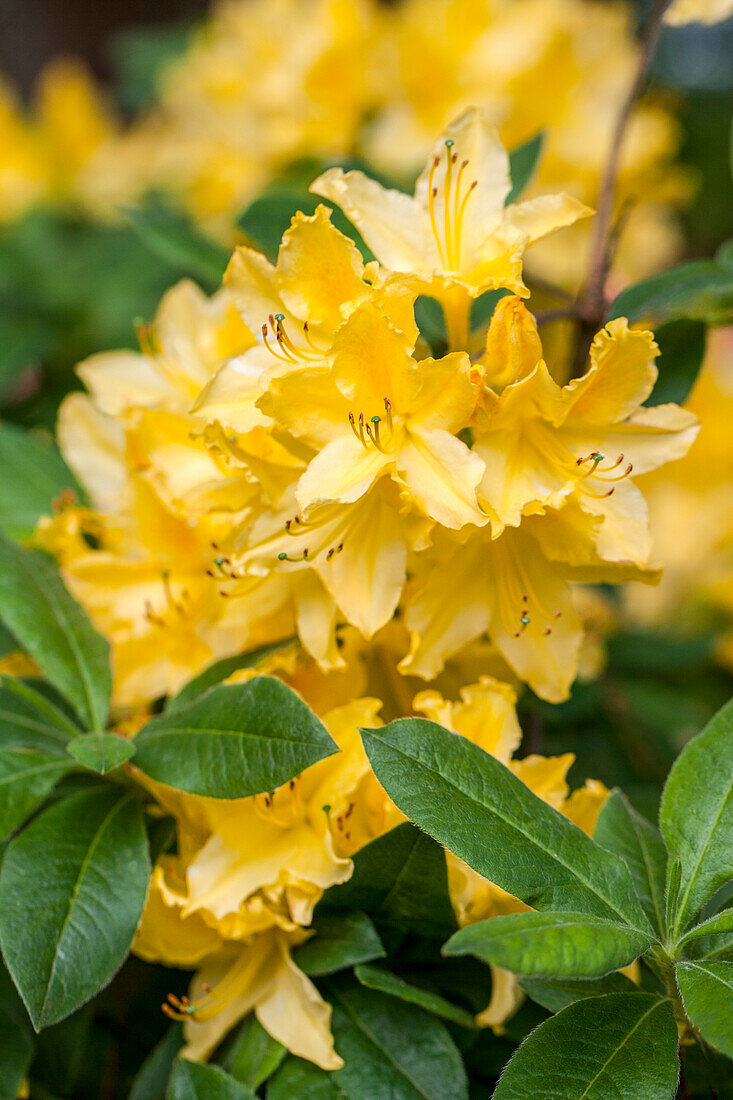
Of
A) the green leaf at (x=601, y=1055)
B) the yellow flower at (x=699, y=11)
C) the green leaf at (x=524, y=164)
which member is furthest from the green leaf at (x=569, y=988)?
the yellow flower at (x=699, y=11)

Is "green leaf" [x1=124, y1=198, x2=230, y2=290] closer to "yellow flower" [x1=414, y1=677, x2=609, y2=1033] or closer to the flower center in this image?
the flower center

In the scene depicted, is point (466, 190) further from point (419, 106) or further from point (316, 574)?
point (419, 106)

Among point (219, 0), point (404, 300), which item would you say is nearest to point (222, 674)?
point (404, 300)

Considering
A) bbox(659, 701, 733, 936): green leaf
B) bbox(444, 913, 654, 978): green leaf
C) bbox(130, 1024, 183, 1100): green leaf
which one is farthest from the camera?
bbox(130, 1024, 183, 1100): green leaf

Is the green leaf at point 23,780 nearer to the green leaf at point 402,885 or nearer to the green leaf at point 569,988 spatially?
the green leaf at point 402,885

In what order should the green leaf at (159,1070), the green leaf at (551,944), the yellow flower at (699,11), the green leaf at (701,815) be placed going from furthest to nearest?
1. the yellow flower at (699,11)
2. the green leaf at (159,1070)
3. the green leaf at (701,815)
4. the green leaf at (551,944)

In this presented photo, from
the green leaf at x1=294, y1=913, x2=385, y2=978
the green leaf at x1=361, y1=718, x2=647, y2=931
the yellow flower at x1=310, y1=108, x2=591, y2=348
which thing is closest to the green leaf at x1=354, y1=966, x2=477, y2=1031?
the green leaf at x1=294, y1=913, x2=385, y2=978
